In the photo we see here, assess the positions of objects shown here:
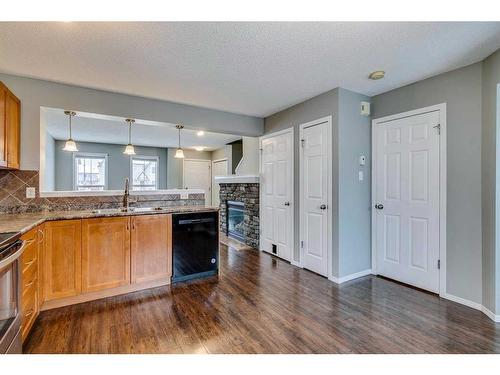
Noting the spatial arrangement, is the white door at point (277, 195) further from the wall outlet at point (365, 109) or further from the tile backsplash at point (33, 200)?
the tile backsplash at point (33, 200)

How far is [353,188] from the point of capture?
3154 millimetres

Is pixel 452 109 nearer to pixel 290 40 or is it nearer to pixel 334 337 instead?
pixel 290 40

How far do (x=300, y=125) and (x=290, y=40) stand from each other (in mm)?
1653

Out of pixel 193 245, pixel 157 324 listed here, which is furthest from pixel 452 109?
pixel 157 324

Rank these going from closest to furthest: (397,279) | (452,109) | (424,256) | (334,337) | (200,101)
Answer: (334,337) → (452,109) → (424,256) → (397,279) → (200,101)

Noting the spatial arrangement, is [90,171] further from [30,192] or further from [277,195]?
[277,195]

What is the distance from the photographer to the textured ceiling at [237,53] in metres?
1.88

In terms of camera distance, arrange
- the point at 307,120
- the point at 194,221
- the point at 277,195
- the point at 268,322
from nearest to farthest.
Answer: the point at 268,322, the point at 194,221, the point at 307,120, the point at 277,195

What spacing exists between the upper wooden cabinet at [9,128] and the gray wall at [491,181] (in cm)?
431

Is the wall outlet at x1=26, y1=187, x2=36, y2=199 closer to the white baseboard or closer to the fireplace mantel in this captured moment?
the fireplace mantel

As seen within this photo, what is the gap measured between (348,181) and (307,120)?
3.38ft

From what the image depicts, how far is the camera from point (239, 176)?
16.7ft

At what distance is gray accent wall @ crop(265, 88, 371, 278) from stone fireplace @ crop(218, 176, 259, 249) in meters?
1.82

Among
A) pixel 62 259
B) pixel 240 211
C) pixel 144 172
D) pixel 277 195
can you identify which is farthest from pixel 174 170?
pixel 62 259
